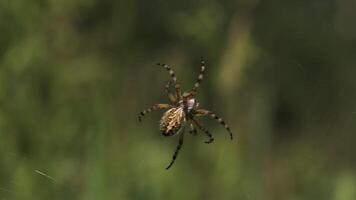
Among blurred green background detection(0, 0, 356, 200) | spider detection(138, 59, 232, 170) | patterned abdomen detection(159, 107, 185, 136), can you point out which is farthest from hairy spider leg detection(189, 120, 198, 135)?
blurred green background detection(0, 0, 356, 200)

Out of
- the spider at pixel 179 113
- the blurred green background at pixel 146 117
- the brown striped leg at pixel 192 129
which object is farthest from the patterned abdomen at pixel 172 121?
the blurred green background at pixel 146 117

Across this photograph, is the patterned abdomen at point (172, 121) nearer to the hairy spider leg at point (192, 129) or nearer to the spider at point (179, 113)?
the spider at point (179, 113)

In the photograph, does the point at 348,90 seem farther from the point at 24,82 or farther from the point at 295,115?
the point at 24,82

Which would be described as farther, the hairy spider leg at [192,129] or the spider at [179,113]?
the hairy spider leg at [192,129]

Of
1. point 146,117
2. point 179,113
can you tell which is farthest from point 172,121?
point 146,117

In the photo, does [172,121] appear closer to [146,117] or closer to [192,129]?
[192,129]

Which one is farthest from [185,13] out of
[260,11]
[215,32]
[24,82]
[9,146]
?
[260,11]

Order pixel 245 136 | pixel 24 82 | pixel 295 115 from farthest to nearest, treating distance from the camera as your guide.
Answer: pixel 295 115 → pixel 245 136 → pixel 24 82
